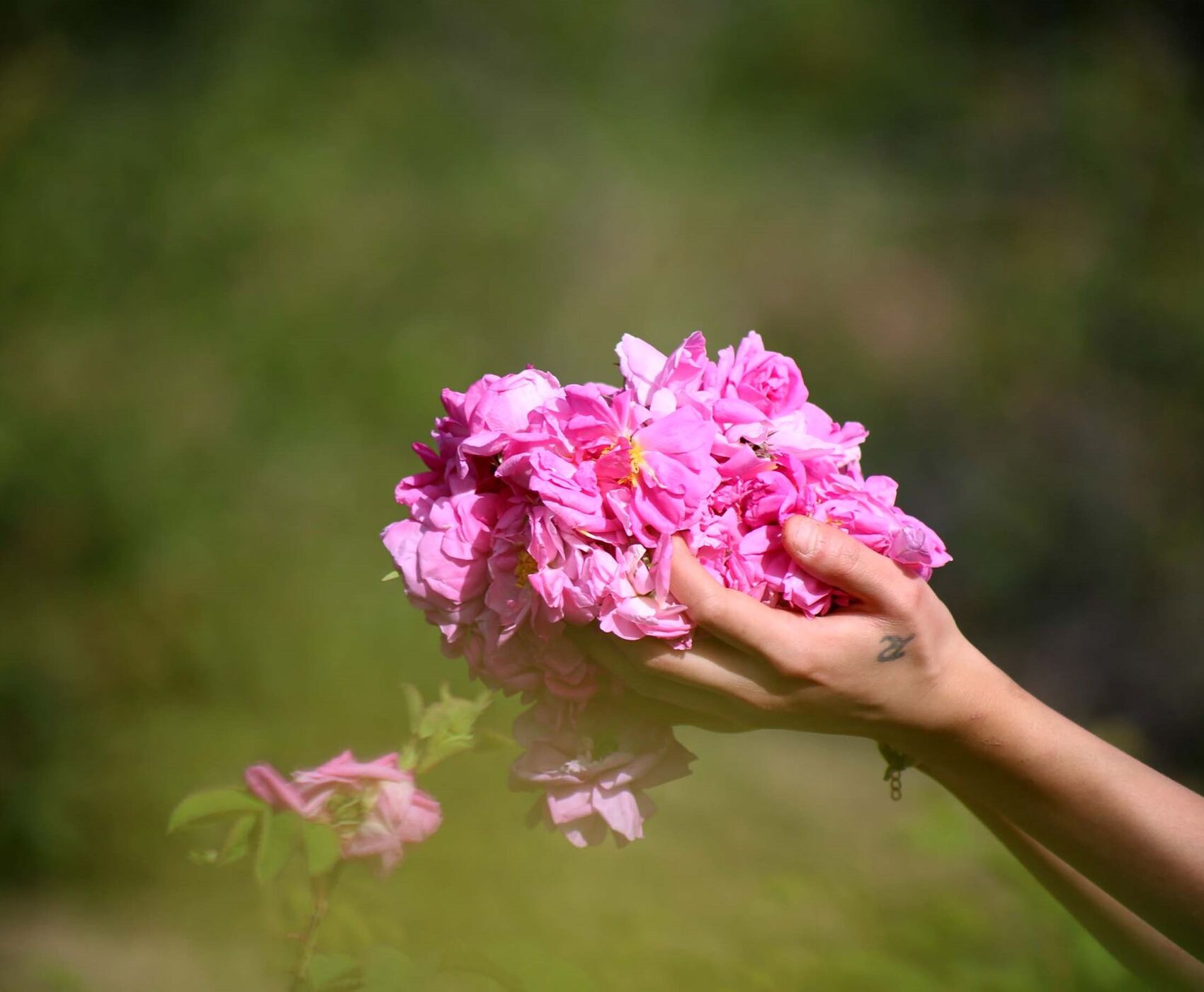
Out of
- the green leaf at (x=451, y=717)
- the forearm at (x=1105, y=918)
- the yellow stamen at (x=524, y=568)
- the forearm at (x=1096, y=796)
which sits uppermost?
the yellow stamen at (x=524, y=568)

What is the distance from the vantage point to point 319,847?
1.77 ft

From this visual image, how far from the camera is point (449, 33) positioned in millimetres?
3150

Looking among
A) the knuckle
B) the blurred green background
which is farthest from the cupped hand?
the blurred green background

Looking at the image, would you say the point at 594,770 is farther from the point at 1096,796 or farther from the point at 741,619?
the point at 1096,796

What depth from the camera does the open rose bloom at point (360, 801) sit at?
56cm

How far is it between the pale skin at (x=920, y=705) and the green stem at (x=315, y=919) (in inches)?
7.7

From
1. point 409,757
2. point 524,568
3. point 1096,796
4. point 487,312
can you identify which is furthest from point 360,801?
point 487,312

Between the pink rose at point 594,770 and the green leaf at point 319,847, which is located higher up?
A: the pink rose at point 594,770

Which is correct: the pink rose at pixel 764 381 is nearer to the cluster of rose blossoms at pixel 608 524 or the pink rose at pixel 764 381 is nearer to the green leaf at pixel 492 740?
the cluster of rose blossoms at pixel 608 524

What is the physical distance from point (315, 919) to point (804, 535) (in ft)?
1.08

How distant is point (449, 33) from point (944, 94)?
4.77ft

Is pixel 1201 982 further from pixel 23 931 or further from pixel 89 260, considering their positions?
pixel 89 260

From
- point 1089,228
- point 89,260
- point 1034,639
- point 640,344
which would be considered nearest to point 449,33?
point 89,260

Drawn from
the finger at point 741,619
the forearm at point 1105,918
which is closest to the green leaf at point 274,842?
the finger at point 741,619
